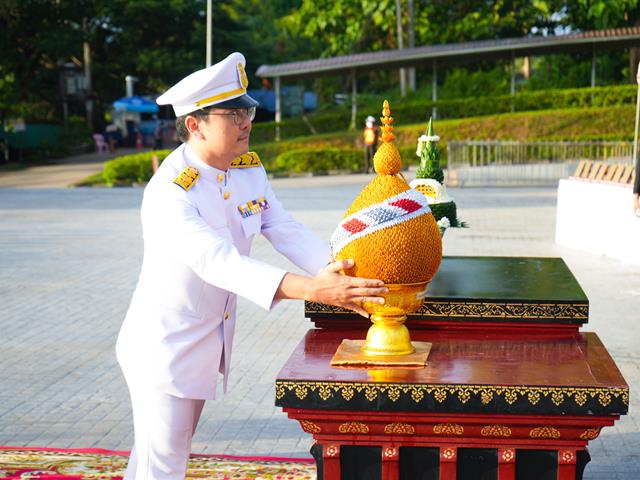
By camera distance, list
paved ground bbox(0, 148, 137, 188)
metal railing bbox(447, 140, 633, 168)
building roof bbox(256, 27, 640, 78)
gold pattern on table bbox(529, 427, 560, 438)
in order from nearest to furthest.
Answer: gold pattern on table bbox(529, 427, 560, 438) < metal railing bbox(447, 140, 633, 168) < paved ground bbox(0, 148, 137, 188) < building roof bbox(256, 27, 640, 78)

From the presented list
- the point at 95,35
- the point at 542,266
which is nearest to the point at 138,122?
the point at 95,35

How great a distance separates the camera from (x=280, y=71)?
36719 mm

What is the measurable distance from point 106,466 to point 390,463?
7.78ft

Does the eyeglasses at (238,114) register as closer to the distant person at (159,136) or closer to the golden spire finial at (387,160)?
the golden spire finial at (387,160)

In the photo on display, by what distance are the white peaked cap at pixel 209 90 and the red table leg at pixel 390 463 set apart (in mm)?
1219

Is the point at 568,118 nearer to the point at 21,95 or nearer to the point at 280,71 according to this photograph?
the point at 280,71

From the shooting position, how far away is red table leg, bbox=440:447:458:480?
3.00m

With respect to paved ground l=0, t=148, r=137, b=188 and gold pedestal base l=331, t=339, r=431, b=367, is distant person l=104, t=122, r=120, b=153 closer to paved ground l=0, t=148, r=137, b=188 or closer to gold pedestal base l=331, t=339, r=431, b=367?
paved ground l=0, t=148, r=137, b=188

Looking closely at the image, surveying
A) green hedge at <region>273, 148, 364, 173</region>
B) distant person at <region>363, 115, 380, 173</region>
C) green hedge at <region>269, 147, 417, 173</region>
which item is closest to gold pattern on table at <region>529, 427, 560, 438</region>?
distant person at <region>363, 115, 380, 173</region>

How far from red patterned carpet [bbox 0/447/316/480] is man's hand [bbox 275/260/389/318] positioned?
2067 mm

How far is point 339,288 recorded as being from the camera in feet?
9.22

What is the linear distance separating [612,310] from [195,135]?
6808 millimetres

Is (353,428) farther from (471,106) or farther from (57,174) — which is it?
(471,106)

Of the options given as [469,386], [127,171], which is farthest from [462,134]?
[469,386]
